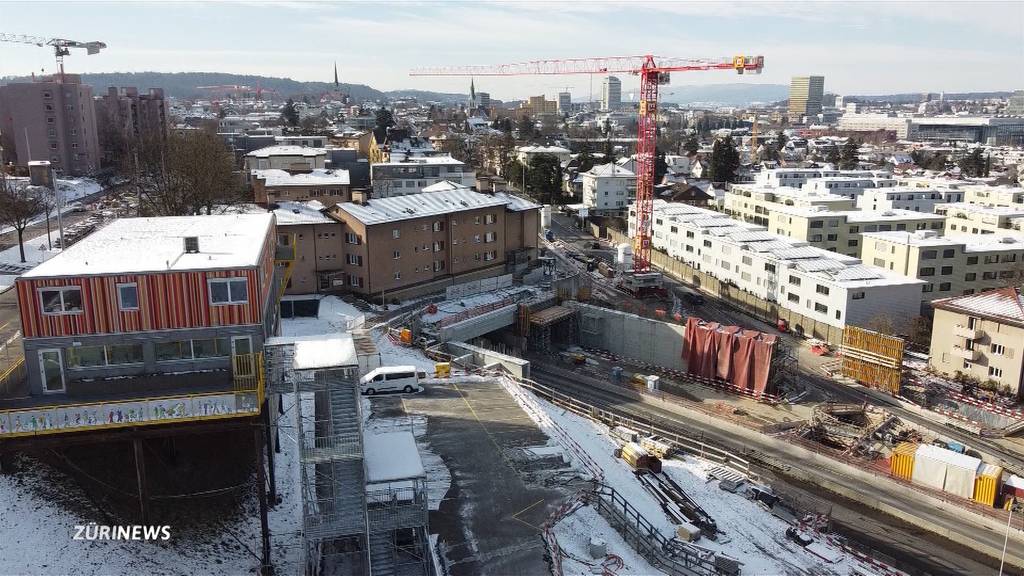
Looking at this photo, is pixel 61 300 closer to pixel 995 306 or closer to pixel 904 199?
pixel 995 306

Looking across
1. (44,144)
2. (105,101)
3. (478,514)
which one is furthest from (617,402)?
(105,101)

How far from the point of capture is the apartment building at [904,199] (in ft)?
250

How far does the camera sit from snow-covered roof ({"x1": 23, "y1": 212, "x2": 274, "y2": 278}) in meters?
19.6

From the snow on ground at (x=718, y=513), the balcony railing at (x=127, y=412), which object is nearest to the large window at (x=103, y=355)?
the balcony railing at (x=127, y=412)

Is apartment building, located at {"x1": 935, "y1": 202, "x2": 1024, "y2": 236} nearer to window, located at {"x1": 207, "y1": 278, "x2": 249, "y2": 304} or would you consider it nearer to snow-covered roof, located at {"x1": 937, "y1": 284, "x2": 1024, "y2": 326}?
snow-covered roof, located at {"x1": 937, "y1": 284, "x2": 1024, "y2": 326}

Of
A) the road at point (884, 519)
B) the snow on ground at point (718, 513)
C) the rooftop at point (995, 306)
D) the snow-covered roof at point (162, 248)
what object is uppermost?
the snow-covered roof at point (162, 248)

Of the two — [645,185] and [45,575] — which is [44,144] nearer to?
[645,185]

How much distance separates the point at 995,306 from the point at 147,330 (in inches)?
1574

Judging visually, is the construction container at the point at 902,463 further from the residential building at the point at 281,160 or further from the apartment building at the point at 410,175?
the residential building at the point at 281,160

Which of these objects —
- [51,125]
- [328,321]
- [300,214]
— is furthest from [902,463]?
[51,125]

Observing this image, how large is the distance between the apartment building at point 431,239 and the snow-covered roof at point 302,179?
1244 cm

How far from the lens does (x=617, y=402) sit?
36.5 m

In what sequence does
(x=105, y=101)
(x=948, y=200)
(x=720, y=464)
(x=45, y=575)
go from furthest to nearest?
(x=105, y=101) → (x=948, y=200) → (x=720, y=464) → (x=45, y=575)

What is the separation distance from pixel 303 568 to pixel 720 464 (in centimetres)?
1586
